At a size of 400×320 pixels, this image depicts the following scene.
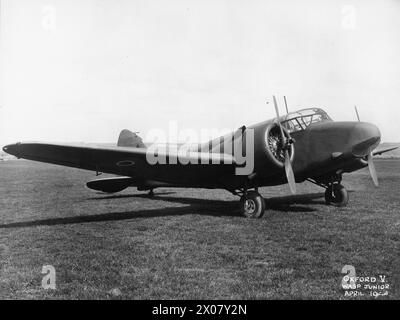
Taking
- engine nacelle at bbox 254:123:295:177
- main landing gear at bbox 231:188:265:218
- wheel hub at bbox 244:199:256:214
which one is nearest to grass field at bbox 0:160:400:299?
main landing gear at bbox 231:188:265:218

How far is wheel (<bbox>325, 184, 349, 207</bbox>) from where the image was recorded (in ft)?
37.8

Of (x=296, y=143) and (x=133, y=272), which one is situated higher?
(x=296, y=143)

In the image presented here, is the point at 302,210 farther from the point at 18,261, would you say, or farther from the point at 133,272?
the point at 18,261

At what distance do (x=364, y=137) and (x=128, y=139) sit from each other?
878 cm

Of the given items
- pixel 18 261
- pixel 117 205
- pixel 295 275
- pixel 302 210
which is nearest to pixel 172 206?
pixel 117 205

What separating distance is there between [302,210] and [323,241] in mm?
3865

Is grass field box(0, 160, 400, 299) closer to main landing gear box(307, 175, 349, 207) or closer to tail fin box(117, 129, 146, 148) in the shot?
main landing gear box(307, 175, 349, 207)

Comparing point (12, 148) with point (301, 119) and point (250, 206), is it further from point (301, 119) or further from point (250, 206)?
point (301, 119)

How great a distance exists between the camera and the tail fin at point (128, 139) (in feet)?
48.9

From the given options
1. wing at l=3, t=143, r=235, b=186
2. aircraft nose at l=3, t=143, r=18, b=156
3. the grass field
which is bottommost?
the grass field

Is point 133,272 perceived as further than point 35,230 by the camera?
No

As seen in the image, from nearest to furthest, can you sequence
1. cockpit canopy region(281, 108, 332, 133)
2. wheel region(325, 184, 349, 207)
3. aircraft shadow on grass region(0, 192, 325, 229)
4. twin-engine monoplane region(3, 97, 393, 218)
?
twin-engine monoplane region(3, 97, 393, 218)
aircraft shadow on grass region(0, 192, 325, 229)
cockpit canopy region(281, 108, 332, 133)
wheel region(325, 184, 349, 207)

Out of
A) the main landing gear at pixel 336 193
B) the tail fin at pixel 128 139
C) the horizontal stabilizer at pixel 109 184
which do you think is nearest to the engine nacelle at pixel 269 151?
the main landing gear at pixel 336 193
